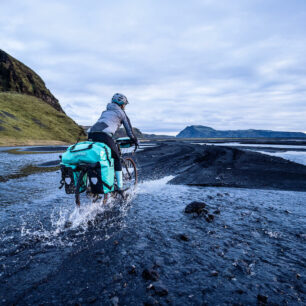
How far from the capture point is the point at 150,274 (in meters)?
2.83

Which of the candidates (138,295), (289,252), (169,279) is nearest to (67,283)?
(138,295)

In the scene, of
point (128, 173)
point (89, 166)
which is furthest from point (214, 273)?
point (128, 173)

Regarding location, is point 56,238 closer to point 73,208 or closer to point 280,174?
point 73,208

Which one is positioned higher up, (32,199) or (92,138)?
(92,138)

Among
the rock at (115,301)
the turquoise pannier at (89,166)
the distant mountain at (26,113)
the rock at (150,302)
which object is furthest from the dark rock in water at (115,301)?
the distant mountain at (26,113)

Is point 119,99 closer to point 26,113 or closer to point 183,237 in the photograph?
point 183,237

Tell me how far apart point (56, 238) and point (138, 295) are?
2.30 m

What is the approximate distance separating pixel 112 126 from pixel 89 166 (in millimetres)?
1524

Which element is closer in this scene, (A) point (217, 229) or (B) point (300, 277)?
(B) point (300, 277)

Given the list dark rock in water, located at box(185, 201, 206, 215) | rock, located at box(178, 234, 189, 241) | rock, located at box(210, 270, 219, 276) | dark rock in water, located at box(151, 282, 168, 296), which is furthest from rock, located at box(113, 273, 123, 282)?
dark rock in water, located at box(185, 201, 206, 215)

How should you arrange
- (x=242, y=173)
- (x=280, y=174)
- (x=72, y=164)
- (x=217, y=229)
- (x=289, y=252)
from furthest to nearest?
(x=242, y=173), (x=280, y=174), (x=72, y=164), (x=217, y=229), (x=289, y=252)

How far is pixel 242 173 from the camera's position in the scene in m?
11.7

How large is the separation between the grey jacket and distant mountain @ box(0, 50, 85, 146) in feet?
221

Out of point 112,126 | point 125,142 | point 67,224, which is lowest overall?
point 67,224
